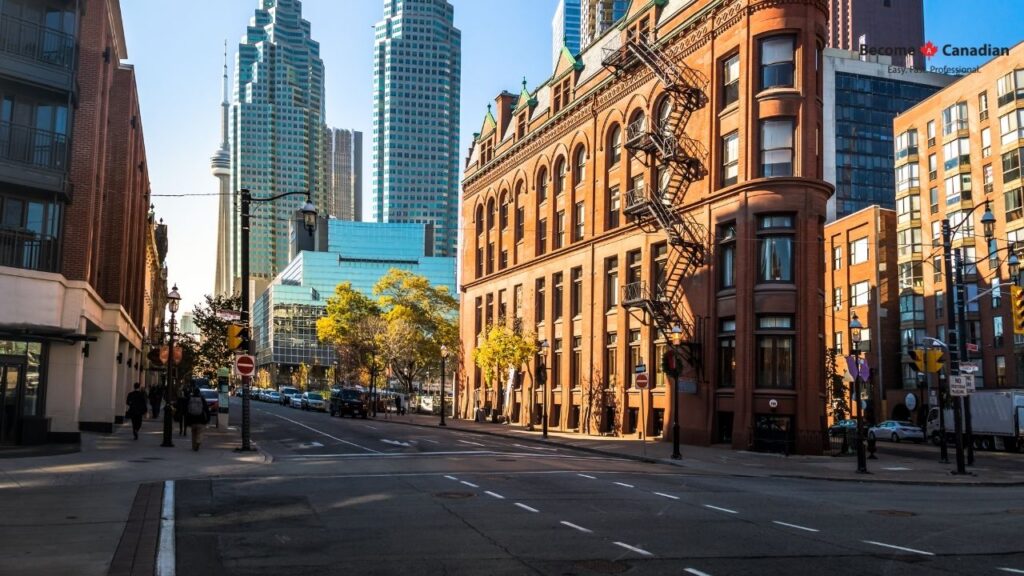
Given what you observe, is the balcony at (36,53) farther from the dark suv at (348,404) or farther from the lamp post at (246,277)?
the dark suv at (348,404)

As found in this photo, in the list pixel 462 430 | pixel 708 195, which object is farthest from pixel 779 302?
pixel 462 430

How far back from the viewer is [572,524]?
13898 millimetres

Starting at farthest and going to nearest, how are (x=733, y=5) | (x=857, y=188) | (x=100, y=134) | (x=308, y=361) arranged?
(x=308, y=361) < (x=857, y=188) < (x=733, y=5) < (x=100, y=134)

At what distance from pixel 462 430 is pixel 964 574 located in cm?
3841

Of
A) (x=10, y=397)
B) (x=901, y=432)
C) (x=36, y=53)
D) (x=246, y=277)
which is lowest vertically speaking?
(x=901, y=432)

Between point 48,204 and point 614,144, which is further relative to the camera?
point 614,144

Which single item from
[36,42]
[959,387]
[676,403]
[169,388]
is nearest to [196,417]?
[169,388]

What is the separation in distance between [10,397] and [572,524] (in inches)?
770

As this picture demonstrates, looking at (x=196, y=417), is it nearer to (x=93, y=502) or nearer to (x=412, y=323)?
(x=93, y=502)

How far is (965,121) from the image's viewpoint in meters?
69.8

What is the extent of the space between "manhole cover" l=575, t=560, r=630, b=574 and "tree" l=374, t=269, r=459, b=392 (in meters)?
58.5

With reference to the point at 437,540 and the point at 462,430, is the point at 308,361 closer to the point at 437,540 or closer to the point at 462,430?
the point at 462,430

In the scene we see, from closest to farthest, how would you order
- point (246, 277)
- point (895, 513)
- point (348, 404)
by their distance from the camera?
1. point (895, 513)
2. point (246, 277)
3. point (348, 404)

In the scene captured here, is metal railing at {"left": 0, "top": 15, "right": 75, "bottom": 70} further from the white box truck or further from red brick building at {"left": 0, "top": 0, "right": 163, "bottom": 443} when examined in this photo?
the white box truck
